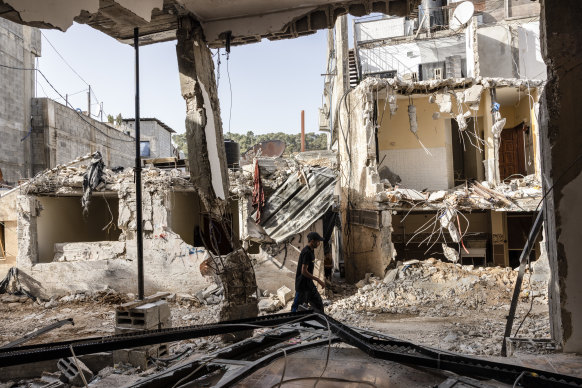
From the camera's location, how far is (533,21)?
17.4 metres

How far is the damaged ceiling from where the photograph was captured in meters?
4.95

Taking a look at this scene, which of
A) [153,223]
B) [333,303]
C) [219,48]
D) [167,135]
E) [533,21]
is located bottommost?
[333,303]

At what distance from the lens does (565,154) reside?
3.05 metres

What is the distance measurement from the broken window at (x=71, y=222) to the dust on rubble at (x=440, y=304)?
7890 millimetres

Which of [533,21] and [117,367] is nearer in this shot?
[117,367]

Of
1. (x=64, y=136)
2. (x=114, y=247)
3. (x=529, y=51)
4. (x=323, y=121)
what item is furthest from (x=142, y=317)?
(x=323, y=121)

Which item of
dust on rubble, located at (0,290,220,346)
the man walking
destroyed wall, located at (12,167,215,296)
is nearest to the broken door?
the man walking

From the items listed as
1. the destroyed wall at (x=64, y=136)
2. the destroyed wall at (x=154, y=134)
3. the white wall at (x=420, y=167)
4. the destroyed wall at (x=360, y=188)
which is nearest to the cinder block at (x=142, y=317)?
the destroyed wall at (x=360, y=188)

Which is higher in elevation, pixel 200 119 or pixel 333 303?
pixel 200 119

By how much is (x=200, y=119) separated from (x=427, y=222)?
10858 millimetres

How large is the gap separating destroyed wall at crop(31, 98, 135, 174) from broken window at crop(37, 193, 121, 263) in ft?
20.5

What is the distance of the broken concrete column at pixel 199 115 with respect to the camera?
18.0ft

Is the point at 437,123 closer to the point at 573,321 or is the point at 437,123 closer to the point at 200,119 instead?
the point at 200,119

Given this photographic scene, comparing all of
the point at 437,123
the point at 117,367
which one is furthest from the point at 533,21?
the point at 117,367
